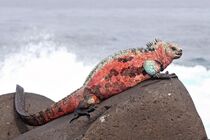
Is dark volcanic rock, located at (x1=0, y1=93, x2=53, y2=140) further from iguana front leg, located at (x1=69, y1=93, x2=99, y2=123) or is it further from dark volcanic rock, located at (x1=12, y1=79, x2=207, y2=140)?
dark volcanic rock, located at (x1=12, y1=79, x2=207, y2=140)

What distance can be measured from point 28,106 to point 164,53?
1.64 meters

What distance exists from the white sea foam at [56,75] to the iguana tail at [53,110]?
8415 millimetres

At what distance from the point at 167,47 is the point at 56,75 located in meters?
16.3

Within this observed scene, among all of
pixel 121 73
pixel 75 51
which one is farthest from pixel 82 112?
pixel 75 51

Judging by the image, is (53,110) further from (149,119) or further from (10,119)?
(149,119)

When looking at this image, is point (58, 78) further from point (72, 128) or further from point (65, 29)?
point (65, 29)

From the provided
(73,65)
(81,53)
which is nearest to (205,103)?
(73,65)

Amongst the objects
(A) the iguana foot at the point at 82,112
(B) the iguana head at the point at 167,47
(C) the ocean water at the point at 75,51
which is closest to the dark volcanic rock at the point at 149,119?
(A) the iguana foot at the point at 82,112

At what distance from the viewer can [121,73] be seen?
6.17 m

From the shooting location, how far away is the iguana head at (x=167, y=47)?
6309 mm

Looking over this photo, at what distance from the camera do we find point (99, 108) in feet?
19.6

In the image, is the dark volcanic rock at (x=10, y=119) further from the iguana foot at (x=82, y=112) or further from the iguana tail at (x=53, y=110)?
the iguana foot at (x=82, y=112)

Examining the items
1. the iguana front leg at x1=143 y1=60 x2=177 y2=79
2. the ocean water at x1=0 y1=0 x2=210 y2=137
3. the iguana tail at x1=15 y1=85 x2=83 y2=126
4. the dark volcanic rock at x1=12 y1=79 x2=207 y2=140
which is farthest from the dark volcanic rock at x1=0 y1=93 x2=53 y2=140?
the ocean water at x1=0 y1=0 x2=210 y2=137

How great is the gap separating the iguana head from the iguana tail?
0.77m
